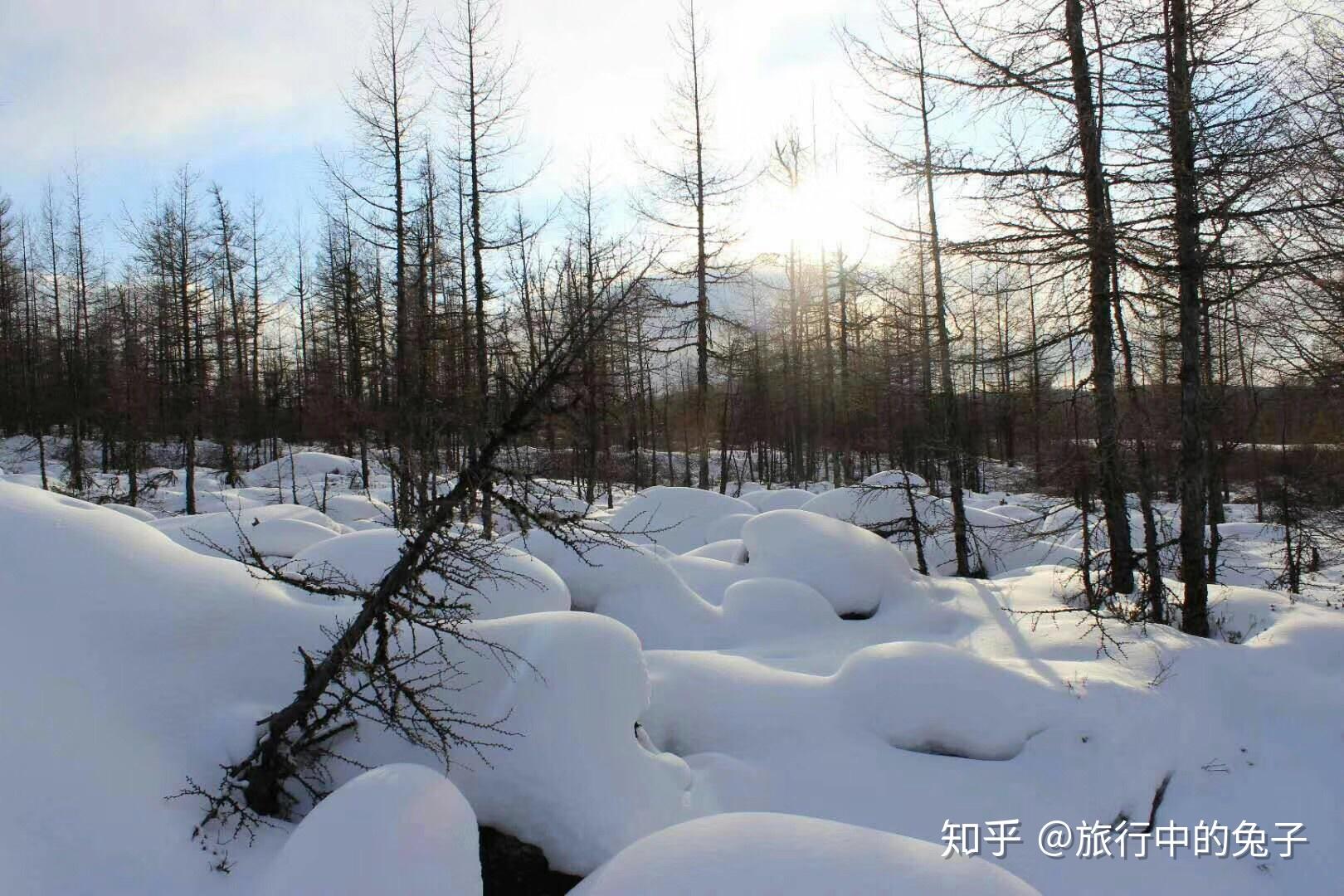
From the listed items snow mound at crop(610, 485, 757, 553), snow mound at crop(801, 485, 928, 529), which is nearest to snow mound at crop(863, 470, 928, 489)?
snow mound at crop(801, 485, 928, 529)

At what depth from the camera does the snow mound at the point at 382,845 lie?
2975mm

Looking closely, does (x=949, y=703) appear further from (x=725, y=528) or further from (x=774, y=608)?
(x=725, y=528)

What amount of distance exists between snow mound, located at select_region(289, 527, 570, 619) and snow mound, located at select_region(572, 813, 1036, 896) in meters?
4.13

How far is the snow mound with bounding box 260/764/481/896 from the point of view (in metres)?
2.97

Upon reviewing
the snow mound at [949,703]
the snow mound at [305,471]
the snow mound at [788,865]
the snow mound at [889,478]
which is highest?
the snow mound at [305,471]

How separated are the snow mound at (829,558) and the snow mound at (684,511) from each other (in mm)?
3500

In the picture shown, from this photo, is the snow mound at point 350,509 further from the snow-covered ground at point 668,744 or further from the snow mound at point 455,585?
the snow-covered ground at point 668,744

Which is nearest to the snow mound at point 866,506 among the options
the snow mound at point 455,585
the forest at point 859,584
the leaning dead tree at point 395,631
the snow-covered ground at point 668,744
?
the forest at point 859,584

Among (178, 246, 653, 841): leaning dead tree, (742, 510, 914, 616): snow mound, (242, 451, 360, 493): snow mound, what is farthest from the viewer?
(242, 451, 360, 493): snow mound

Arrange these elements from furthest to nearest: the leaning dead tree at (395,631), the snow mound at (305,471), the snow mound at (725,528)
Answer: the snow mound at (305,471), the snow mound at (725,528), the leaning dead tree at (395,631)

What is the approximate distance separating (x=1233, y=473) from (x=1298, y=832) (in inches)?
1133

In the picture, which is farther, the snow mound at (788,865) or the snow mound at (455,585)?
the snow mound at (455,585)

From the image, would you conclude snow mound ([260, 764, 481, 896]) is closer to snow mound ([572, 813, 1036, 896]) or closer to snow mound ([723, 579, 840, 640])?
snow mound ([572, 813, 1036, 896])

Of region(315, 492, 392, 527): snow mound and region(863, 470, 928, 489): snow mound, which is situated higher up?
region(863, 470, 928, 489): snow mound
